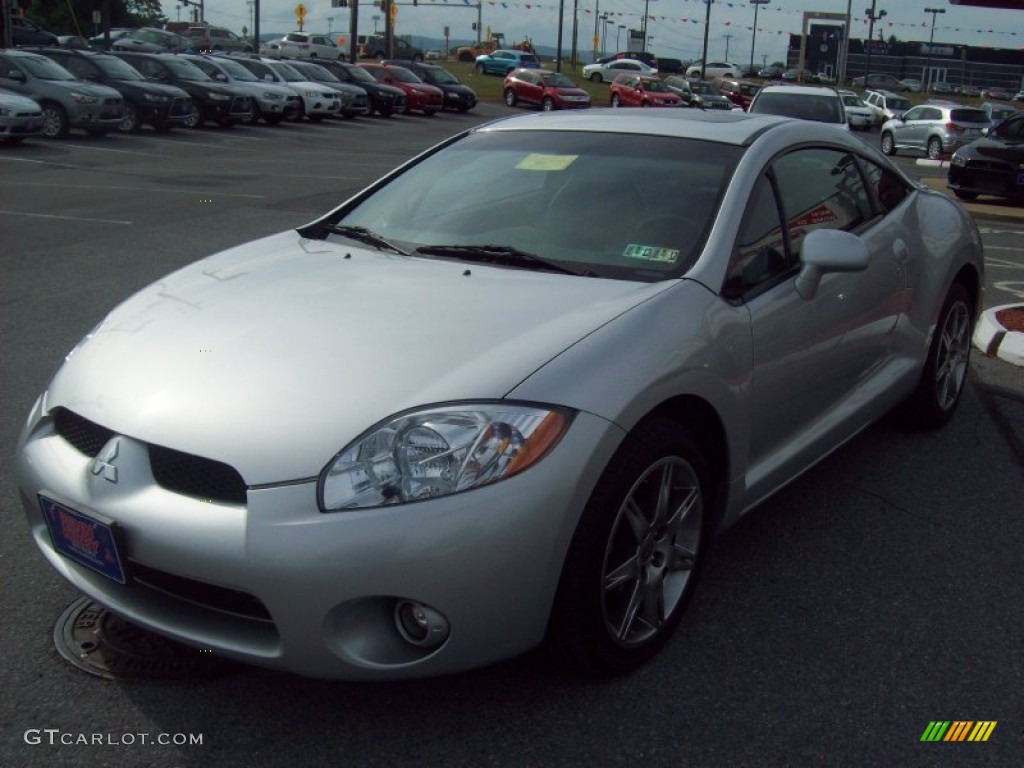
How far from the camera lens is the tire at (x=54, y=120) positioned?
67.5 ft

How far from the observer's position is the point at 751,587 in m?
3.57

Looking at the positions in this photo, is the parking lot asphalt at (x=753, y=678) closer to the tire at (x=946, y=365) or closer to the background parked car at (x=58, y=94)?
the tire at (x=946, y=365)

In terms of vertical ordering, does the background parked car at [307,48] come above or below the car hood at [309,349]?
above

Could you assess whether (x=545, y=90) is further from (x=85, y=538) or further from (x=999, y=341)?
(x=85, y=538)

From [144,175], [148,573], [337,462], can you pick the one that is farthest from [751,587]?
[144,175]

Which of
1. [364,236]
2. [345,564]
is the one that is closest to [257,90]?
[364,236]

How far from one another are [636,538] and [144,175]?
14413 mm

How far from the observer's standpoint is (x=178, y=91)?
2348 cm

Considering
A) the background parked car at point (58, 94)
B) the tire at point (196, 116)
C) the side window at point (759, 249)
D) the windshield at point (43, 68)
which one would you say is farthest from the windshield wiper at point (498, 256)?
the tire at point (196, 116)

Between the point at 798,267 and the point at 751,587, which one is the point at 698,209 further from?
the point at 751,587

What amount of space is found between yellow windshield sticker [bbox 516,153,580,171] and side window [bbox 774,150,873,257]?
2.45 feet

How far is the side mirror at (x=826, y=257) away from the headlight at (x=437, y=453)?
136 centimetres

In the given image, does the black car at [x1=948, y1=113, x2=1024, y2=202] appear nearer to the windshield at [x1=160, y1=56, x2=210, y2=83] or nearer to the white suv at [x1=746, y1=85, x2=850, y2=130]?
the white suv at [x1=746, y1=85, x2=850, y2=130]

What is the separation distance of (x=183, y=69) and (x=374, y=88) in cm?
928
